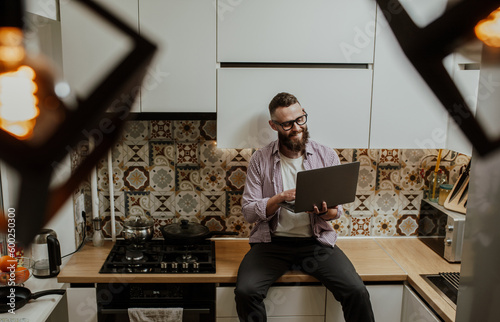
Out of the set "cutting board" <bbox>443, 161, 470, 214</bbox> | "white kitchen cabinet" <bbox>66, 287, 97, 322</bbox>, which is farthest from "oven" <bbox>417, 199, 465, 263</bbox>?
"white kitchen cabinet" <bbox>66, 287, 97, 322</bbox>

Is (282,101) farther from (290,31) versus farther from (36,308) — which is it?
(36,308)

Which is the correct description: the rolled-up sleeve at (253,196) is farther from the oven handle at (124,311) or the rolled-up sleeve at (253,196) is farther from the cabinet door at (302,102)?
the oven handle at (124,311)

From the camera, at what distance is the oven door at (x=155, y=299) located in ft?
6.26

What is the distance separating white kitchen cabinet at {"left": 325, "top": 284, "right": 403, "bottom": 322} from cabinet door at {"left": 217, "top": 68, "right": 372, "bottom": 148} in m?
0.70

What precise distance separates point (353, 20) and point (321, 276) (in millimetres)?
1147

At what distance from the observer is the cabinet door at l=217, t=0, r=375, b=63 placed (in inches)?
69.6

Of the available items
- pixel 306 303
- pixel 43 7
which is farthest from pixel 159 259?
pixel 43 7

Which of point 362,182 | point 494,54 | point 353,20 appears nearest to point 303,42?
point 353,20

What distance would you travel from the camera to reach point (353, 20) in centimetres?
177

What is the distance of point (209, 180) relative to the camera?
235cm

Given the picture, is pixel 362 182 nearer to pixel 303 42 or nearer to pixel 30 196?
pixel 303 42

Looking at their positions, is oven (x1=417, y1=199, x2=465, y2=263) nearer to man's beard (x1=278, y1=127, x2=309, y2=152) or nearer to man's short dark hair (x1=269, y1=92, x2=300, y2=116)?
man's beard (x1=278, y1=127, x2=309, y2=152)

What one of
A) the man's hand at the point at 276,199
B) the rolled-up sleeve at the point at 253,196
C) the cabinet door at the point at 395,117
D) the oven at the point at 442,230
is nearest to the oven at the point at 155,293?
the rolled-up sleeve at the point at 253,196

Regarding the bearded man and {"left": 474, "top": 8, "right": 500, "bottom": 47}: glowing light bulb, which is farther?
the bearded man
